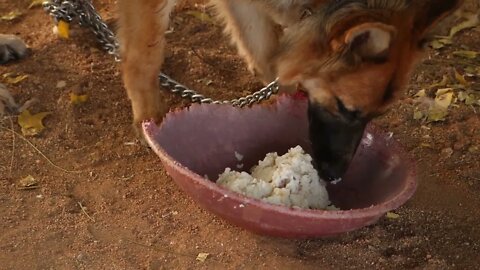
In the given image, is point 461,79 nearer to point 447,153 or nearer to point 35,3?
point 447,153

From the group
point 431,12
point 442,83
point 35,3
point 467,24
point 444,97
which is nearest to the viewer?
point 431,12

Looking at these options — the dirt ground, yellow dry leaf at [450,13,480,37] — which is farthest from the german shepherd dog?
yellow dry leaf at [450,13,480,37]

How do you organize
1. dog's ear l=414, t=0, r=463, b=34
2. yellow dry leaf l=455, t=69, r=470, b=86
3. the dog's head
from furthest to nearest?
yellow dry leaf l=455, t=69, r=470, b=86, dog's ear l=414, t=0, r=463, b=34, the dog's head

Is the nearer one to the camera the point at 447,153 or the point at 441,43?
the point at 447,153

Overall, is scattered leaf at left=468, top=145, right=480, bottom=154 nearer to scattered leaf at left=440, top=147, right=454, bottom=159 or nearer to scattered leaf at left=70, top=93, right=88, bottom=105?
scattered leaf at left=440, top=147, right=454, bottom=159

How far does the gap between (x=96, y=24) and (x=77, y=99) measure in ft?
1.59

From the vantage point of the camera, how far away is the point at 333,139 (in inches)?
118

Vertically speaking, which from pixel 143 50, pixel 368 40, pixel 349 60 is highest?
pixel 368 40

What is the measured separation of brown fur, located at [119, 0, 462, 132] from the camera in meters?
2.65

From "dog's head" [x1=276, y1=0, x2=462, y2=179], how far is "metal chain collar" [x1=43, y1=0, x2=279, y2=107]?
0.57m

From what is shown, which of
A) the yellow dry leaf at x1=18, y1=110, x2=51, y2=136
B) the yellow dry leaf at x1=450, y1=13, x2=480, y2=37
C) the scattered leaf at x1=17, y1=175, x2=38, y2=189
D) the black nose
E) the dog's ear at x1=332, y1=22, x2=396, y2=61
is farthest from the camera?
the yellow dry leaf at x1=450, y1=13, x2=480, y2=37

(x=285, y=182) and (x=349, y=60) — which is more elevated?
(x=349, y=60)

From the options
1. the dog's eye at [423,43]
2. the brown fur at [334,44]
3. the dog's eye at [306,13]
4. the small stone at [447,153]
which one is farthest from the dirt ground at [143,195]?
Result: the dog's eye at [306,13]

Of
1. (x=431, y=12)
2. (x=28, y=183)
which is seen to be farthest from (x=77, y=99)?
(x=431, y=12)
